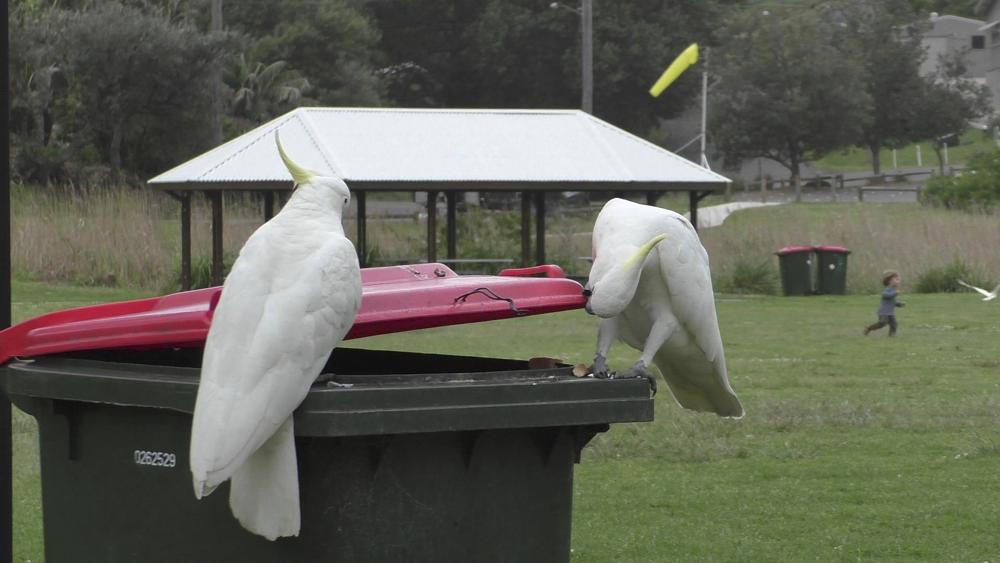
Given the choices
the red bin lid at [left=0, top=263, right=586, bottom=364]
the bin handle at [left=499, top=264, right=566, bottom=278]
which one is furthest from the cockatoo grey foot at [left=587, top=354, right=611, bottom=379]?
the bin handle at [left=499, top=264, right=566, bottom=278]

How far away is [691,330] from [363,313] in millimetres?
1140

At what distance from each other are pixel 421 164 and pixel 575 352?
26.8ft

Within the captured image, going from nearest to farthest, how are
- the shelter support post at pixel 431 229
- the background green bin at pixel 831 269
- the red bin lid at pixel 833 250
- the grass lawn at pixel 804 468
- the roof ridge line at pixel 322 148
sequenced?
the grass lawn at pixel 804 468
the roof ridge line at pixel 322 148
the shelter support post at pixel 431 229
the red bin lid at pixel 833 250
the background green bin at pixel 831 269

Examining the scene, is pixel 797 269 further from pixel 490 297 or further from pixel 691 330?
pixel 490 297

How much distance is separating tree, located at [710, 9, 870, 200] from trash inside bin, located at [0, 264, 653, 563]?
52257 mm

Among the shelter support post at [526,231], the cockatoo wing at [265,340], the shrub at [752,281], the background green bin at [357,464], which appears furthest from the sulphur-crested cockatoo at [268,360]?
the shrub at [752,281]

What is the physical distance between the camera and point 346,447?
381 centimetres

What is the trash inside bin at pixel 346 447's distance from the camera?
3.82 metres

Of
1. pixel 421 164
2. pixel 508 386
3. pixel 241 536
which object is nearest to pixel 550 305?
pixel 508 386

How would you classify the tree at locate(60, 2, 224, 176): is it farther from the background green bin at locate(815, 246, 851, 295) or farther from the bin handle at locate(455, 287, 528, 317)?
the bin handle at locate(455, 287, 528, 317)

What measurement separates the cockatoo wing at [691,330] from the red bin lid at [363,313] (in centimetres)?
34

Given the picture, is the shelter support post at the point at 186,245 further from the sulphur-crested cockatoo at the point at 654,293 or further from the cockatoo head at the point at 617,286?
the cockatoo head at the point at 617,286

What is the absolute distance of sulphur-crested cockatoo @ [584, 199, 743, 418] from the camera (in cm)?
430

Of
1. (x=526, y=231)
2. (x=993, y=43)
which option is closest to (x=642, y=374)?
(x=526, y=231)
